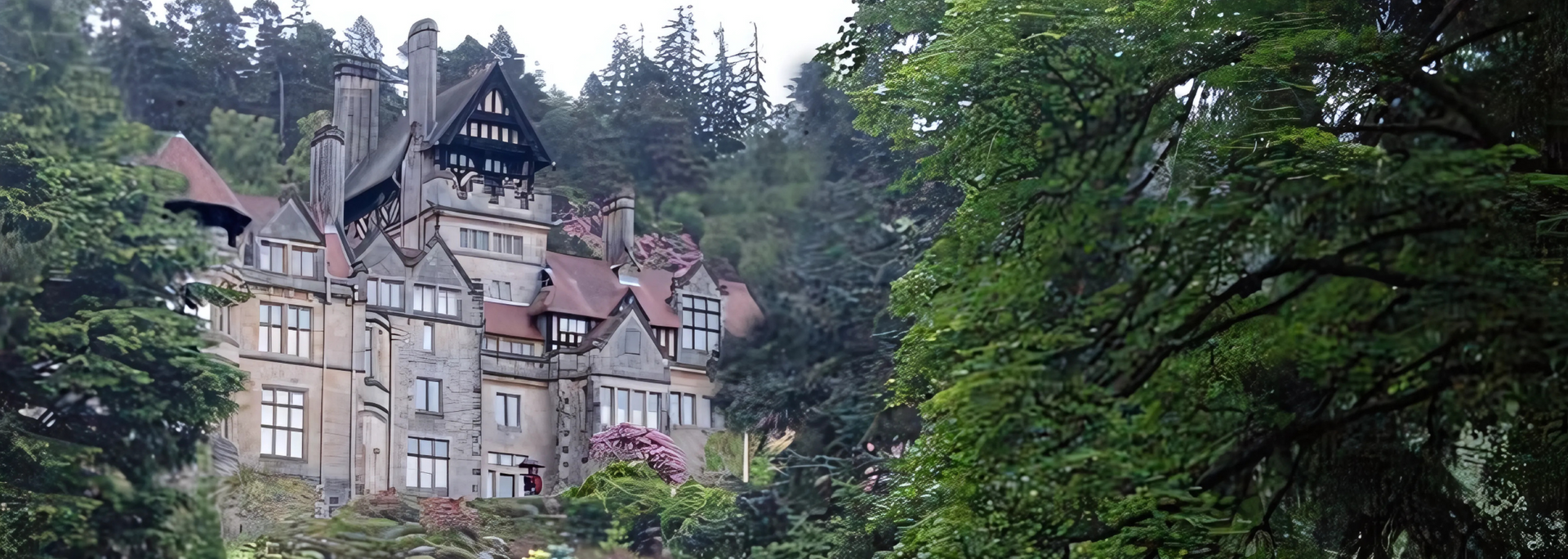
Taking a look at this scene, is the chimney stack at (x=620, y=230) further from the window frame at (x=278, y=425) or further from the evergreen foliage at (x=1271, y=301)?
the evergreen foliage at (x=1271, y=301)

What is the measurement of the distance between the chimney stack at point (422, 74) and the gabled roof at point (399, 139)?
0.17 feet

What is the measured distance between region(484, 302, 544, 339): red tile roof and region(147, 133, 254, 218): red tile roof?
1.66 m

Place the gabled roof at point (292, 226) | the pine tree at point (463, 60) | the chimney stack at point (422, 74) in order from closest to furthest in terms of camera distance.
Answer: the gabled roof at point (292, 226) → the chimney stack at point (422, 74) → the pine tree at point (463, 60)

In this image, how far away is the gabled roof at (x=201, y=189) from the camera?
9922 mm

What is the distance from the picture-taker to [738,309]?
12125mm

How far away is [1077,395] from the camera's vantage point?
4621mm

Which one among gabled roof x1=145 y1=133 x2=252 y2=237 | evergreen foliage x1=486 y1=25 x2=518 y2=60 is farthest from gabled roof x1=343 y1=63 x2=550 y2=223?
gabled roof x1=145 y1=133 x2=252 y2=237

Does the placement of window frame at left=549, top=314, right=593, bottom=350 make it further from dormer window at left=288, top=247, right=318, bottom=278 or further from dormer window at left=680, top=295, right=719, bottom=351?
dormer window at left=288, top=247, right=318, bottom=278

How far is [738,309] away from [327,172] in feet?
9.68

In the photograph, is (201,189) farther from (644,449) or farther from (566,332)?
(644,449)

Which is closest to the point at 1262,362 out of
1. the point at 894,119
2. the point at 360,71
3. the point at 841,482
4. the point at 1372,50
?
the point at 1372,50

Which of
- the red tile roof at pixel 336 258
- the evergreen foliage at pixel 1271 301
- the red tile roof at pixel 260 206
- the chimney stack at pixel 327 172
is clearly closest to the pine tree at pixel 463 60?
the chimney stack at pixel 327 172

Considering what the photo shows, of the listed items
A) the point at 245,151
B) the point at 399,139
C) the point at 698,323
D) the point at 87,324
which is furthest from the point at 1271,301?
the point at 698,323

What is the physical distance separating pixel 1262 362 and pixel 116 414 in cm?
620
